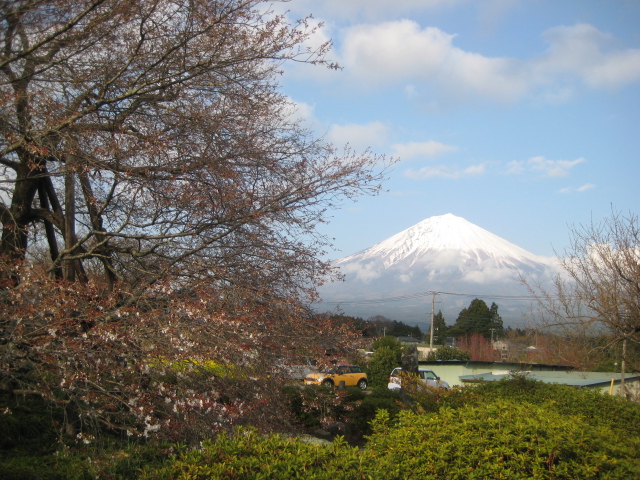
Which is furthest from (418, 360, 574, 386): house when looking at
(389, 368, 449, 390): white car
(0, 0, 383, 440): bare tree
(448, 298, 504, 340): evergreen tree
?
(448, 298, 504, 340): evergreen tree

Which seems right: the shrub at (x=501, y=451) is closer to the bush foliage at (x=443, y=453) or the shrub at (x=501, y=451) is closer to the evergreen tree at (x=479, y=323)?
the bush foliage at (x=443, y=453)

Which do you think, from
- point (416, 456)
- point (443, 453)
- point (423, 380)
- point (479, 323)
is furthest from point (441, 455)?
point (479, 323)

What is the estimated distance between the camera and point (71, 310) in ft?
17.9

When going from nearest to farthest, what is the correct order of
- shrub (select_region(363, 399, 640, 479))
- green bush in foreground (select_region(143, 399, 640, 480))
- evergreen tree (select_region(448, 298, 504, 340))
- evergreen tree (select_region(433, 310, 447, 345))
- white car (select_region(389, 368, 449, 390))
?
green bush in foreground (select_region(143, 399, 640, 480))
shrub (select_region(363, 399, 640, 479))
white car (select_region(389, 368, 449, 390))
evergreen tree (select_region(448, 298, 504, 340))
evergreen tree (select_region(433, 310, 447, 345))

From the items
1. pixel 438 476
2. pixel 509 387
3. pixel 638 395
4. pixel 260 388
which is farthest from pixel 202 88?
pixel 638 395

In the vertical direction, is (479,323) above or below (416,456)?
below

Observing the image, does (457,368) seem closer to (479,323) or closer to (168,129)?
(168,129)

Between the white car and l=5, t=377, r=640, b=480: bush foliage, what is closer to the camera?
l=5, t=377, r=640, b=480: bush foliage

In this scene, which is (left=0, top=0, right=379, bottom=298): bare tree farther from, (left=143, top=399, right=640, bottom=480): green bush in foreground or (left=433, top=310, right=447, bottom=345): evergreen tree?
(left=433, top=310, right=447, bottom=345): evergreen tree

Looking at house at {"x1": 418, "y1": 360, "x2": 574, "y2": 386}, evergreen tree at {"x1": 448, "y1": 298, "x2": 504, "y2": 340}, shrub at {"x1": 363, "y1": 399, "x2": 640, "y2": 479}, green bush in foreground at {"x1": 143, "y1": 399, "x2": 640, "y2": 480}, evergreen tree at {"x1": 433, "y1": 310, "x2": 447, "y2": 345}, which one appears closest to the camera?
green bush in foreground at {"x1": 143, "y1": 399, "x2": 640, "y2": 480}

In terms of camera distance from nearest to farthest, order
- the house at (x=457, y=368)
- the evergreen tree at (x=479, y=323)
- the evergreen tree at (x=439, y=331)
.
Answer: the house at (x=457, y=368)
the evergreen tree at (x=479, y=323)
the evergreen tree at (x=439, y=331)

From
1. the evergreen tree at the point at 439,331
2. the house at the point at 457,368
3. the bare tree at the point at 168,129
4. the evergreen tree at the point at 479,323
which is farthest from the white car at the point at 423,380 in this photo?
the evergreen tree at the point at 479,323

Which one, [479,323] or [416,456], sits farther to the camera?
[479,323]

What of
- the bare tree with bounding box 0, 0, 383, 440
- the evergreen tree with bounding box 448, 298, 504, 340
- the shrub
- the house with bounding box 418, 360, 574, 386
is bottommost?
the house with bounding box 418, 360, 574, 386
